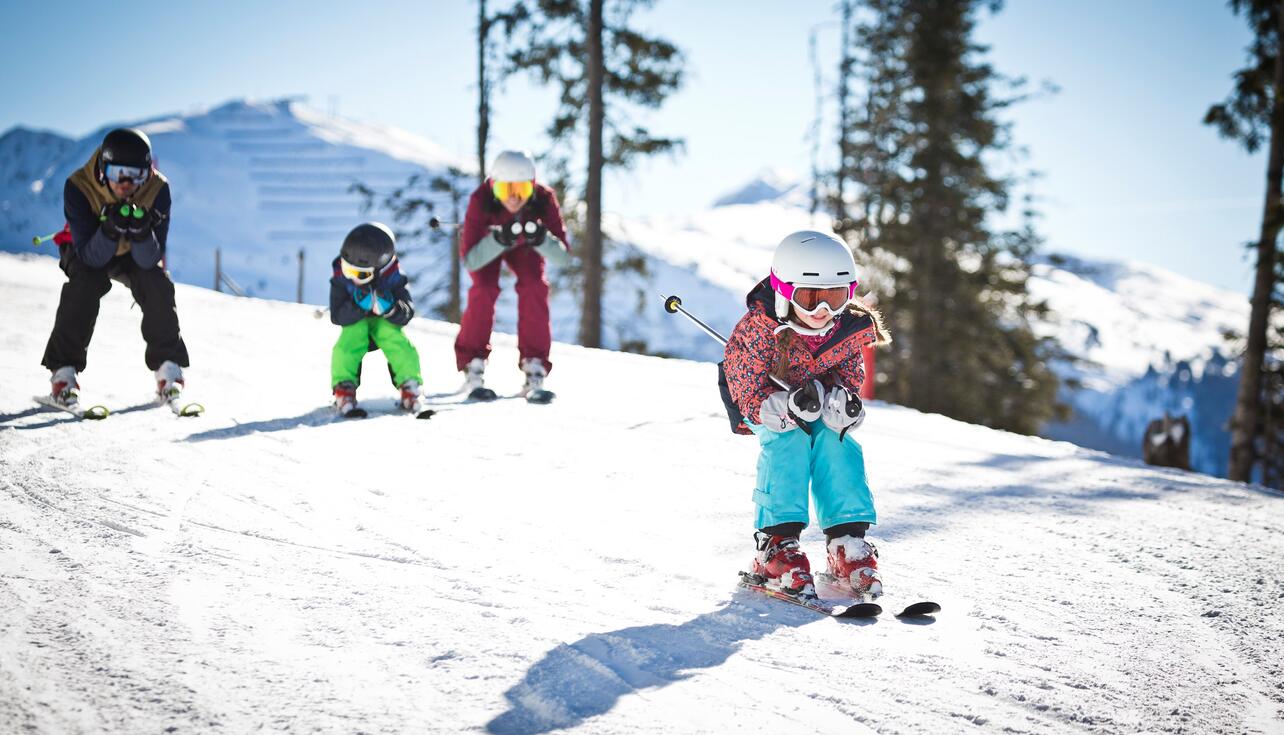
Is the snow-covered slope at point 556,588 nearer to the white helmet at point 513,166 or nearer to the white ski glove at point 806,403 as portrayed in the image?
the white ski glove at point 806,403

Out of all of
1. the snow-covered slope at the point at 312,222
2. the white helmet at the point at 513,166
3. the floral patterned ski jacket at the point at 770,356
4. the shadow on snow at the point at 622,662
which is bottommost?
the shadow on snow at the point at 622,662

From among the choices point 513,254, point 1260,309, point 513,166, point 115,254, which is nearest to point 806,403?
point 513,166

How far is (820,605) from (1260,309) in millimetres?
13005

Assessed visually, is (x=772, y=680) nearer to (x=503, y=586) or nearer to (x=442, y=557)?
(x=503, y=586)

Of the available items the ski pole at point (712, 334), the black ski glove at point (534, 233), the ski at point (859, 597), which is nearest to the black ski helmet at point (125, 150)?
the black ski glove at point (534, 233)

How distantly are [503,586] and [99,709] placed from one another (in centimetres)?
143

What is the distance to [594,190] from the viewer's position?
16219 millimetres

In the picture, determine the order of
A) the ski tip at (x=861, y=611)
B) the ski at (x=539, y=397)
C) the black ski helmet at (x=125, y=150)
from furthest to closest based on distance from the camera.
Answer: the ski at (x=539, y=397), the black ski helmet at (x=125, y=150), the ski tip at (x=861, y=611)

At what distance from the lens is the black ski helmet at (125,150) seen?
6.21 m

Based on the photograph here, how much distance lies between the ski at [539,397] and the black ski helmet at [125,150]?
3.10 metres

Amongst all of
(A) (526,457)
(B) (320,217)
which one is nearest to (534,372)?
(A) (526,457)

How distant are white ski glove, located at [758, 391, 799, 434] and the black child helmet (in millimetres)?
4106

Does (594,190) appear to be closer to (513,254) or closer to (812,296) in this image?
(513,254)

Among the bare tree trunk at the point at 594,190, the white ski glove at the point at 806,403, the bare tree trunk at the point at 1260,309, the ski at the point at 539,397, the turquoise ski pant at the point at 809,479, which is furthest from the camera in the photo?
the bare tree trunk at the point at 594,190
